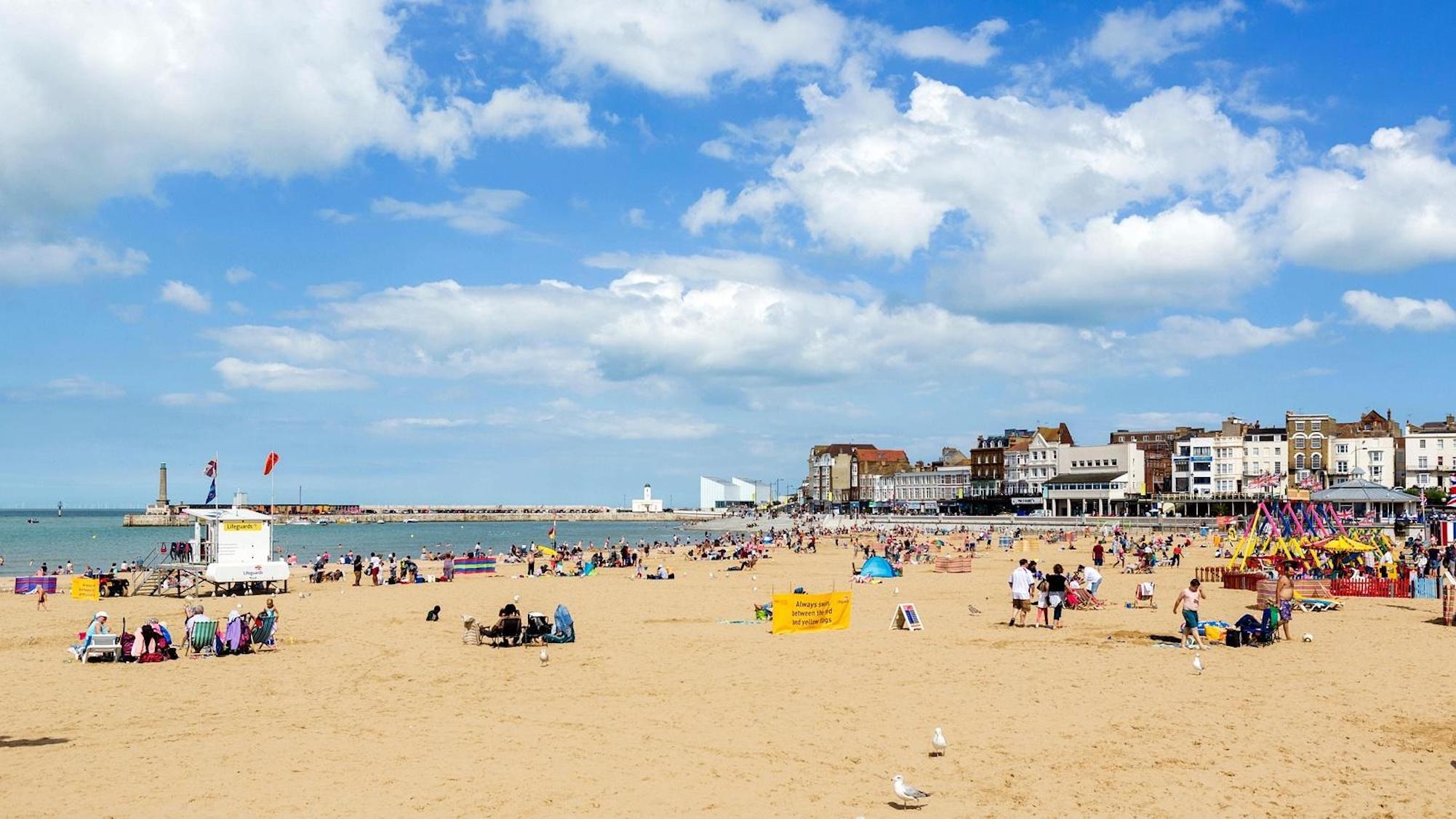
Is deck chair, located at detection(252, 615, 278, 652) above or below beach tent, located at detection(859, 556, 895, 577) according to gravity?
above

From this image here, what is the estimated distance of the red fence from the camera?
27.3 m

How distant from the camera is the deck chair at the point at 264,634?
754 inches

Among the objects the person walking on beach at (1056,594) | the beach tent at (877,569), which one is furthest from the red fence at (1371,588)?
the beach tent at (877,569)

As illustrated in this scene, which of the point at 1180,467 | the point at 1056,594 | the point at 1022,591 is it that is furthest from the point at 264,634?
the point at 1180,467

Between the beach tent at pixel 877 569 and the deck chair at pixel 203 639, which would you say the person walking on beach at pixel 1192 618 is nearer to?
the deck chair at pixel 203 639

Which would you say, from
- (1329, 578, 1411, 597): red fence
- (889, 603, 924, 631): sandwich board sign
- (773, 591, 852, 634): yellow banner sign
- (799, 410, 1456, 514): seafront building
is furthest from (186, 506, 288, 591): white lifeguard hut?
(799, 410, 1456, 514): seafront building

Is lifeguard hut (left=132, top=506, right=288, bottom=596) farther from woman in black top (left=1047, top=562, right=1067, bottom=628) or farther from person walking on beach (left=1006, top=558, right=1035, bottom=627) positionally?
woman in black top (left=1047, top=562, right=1067, bottom=628)

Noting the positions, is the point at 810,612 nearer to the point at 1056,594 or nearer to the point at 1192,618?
the point at 1056,594

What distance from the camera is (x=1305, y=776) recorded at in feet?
33.1

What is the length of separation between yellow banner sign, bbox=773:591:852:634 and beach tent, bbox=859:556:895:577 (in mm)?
15863

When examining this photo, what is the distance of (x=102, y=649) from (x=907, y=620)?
14.8 metres

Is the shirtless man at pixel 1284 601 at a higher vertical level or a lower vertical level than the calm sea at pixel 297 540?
higher

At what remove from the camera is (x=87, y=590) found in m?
31.5

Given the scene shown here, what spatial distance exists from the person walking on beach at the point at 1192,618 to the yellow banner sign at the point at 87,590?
98.6 ft
